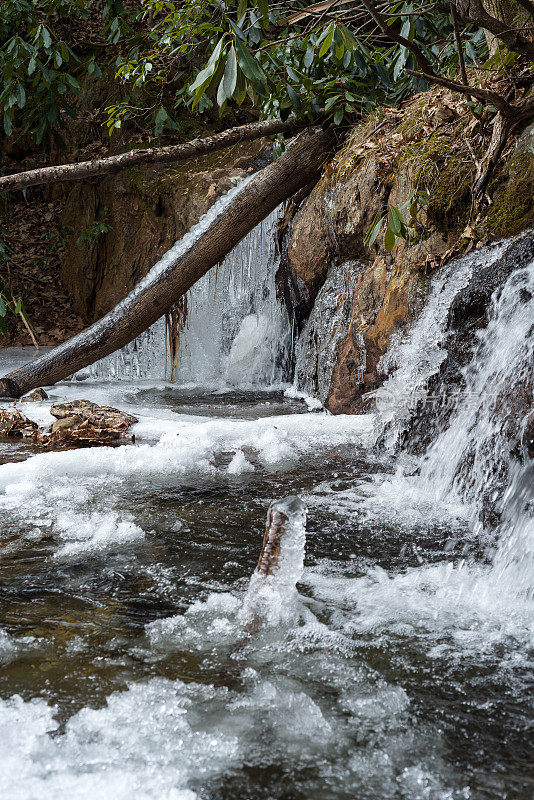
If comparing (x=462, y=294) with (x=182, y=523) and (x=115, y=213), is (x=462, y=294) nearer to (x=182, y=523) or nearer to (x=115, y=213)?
(x=182, y=523)

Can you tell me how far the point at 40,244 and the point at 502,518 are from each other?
26.2 ft

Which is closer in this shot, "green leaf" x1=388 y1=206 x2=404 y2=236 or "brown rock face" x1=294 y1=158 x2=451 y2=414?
"green leaf" x1=388 y1=206 x2=404 y2=236

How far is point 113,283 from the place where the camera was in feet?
27.1

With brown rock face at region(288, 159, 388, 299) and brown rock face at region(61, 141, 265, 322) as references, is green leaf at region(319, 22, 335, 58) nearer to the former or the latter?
brown rock face at region(288, 159, 388, 299)

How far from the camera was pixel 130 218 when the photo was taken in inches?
318

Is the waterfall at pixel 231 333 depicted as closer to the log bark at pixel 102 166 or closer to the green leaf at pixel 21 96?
the log bark at pixel 102 166

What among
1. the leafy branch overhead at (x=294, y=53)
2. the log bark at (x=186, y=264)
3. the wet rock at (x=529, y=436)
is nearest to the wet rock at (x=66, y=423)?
the log bark at (x=186, y=264)

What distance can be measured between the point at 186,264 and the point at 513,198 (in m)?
2.91

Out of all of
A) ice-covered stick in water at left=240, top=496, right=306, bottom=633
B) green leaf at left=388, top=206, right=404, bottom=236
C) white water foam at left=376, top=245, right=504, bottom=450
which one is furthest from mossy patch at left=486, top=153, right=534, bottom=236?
ice-covered stick in water at left=240, top=496, right=306, bottom=633

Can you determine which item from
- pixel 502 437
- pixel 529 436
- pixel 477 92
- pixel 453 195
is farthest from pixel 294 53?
pixel 529 436

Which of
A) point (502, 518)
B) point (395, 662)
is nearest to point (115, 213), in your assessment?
point (502, 518)

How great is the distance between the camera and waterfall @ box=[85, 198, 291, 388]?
262 inches

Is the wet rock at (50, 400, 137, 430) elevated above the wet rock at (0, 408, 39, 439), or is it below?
above

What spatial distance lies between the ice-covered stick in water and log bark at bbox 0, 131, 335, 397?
421 centimetres
